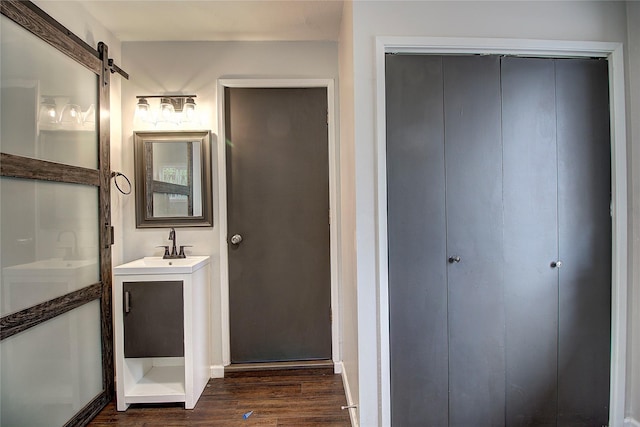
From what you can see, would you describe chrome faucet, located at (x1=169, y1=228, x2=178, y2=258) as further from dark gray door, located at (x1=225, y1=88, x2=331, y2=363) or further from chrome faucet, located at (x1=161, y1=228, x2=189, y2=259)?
dark gray door, located at (x1=225, y1=88, x2=331, y2=363)

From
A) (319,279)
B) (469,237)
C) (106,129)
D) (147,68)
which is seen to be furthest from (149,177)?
(469,237)

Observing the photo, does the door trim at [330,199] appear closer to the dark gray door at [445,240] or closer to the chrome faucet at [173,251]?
the chrome faucet at [173,251]

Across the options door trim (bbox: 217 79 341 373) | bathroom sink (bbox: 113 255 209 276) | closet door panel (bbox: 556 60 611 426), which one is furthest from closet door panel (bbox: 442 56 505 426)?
bathroom sink (bbox: 113 255 209 276)

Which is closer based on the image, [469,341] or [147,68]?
[469,341]

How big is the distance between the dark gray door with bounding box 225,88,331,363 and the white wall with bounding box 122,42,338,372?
12 centimetres

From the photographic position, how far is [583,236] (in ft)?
5.51

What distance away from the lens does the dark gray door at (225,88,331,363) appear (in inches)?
92.7

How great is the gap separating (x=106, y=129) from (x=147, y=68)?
0.61 m

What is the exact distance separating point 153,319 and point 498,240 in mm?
2131

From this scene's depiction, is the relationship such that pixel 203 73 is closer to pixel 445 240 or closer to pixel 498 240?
pixel 445 240

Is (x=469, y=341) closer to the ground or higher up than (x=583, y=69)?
closer to the ground

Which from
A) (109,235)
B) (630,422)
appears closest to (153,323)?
(109,235)

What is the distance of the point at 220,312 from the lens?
2.32 metres

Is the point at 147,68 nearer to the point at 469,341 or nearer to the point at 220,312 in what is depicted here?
the point at 220,312
